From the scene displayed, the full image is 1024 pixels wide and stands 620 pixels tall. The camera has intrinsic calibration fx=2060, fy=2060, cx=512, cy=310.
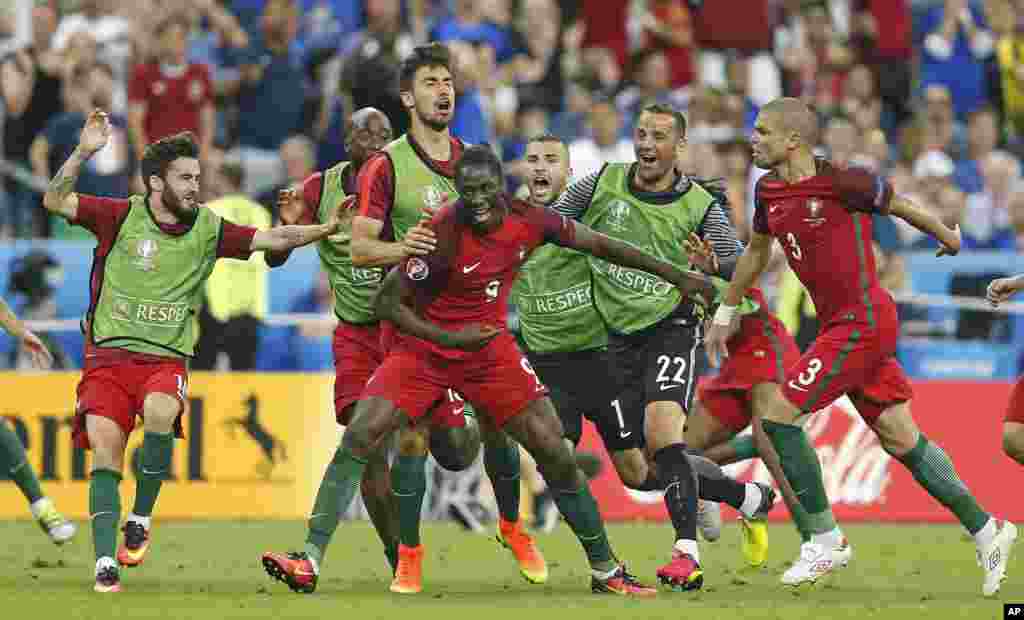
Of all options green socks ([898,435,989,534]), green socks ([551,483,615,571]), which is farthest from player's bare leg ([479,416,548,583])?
green socks ([898,435,989,534])

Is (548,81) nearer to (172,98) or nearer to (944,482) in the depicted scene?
(172,98)

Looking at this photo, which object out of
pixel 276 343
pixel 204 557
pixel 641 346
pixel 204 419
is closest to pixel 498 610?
pixel 641 346

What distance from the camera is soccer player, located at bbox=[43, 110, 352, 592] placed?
38.5 ft

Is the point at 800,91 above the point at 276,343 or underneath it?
above

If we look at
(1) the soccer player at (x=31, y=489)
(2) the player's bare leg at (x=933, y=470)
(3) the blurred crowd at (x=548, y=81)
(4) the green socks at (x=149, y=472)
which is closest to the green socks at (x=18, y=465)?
(1) the soccer player at (x=31, y=489)

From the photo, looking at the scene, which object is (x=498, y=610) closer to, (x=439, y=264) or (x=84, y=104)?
(x=439, y=264)

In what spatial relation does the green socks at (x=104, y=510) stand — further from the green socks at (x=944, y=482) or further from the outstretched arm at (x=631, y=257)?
the green socks at (x=944, y=482)

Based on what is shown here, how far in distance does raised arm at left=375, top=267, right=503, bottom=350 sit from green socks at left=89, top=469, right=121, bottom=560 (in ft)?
6.15

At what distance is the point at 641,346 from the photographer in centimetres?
1279

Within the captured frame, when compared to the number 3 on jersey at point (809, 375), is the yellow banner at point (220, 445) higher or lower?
lower

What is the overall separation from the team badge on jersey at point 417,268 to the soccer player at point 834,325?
211 centimetres

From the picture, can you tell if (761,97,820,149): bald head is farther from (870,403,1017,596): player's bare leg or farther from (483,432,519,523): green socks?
(483,432,519,523): green socks

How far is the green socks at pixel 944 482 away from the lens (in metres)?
11.8

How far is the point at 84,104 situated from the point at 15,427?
4026 mm
